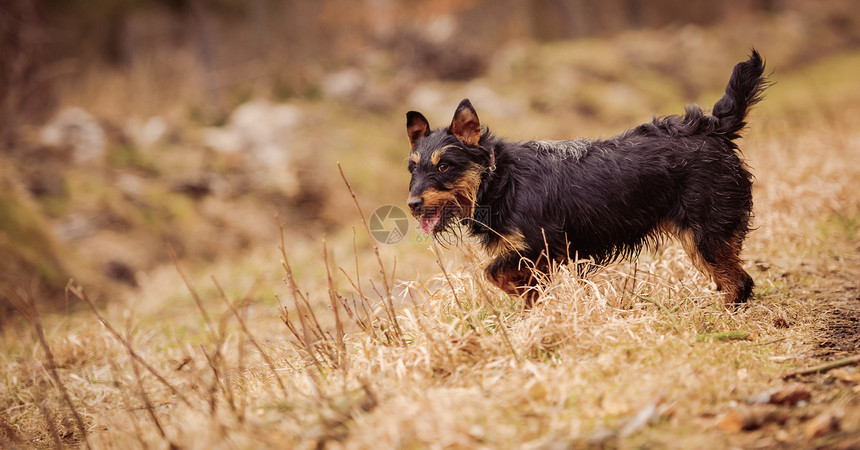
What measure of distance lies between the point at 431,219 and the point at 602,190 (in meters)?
1.12

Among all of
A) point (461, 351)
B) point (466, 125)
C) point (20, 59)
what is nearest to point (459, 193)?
point (466, 125)

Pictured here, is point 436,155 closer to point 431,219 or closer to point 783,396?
point 431,219

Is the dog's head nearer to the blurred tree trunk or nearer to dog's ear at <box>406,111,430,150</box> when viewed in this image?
dog's ear at <box>406,111,430,150</box>

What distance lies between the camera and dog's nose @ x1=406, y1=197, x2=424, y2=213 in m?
3.46

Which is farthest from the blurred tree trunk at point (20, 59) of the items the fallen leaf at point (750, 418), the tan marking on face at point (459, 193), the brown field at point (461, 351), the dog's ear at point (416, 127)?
the fallen leaf at point (750, 418)

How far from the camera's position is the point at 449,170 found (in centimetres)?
354

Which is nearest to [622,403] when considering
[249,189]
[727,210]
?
[727,210]

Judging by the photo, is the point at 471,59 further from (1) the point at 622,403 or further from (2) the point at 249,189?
(1) the point at 622,403

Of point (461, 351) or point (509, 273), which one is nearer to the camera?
point (461, 351)

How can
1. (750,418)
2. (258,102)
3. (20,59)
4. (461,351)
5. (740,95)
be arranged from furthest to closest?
(258,102) < (20,59) < (740,95) < (461,351) < (750,418)

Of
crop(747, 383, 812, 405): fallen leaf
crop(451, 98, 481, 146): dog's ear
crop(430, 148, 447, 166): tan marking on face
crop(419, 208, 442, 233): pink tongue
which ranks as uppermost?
crop(451, 98, 481, 146): dog's ear

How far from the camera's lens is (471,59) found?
13281mm

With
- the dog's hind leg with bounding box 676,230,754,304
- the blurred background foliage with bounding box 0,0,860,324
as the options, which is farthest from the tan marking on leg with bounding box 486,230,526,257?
the blurred background foliage with bounding box 0,0,860,324

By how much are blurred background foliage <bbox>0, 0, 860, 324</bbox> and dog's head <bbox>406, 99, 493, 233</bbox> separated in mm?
2530
